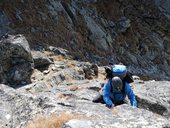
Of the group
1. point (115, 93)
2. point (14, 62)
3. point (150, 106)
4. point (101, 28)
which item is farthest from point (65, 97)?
point (101, 28)

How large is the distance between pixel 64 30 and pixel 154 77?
8805mm

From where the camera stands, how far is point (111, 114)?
1151 centimetres

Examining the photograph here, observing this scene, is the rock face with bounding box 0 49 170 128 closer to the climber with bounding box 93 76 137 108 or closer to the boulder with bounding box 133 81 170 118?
the boulder with bounding box 133 81 170 118

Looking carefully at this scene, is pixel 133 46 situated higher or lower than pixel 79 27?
lower

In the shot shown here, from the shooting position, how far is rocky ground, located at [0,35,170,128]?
10.9 metres

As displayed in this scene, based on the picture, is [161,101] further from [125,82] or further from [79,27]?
[79,27]

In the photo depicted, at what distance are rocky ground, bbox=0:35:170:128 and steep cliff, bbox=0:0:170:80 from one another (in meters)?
5.34

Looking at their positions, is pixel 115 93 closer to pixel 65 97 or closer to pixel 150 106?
pixel 65 97

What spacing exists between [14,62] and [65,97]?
281 inches

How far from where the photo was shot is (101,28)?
38.7 metres

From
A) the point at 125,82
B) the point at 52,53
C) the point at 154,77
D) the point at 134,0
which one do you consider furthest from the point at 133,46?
the point at 125,82

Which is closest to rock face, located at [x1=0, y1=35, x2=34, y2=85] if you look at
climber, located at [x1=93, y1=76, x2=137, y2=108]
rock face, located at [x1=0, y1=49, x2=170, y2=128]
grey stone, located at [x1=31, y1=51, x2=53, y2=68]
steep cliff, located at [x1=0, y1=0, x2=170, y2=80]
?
grey stone, located at [x1=31, y1=51, x2=53, y2=68]

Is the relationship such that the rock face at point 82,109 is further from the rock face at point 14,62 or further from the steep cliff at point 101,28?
the steep cliff at point 101,28

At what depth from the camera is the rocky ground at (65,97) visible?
10875 millimetres
